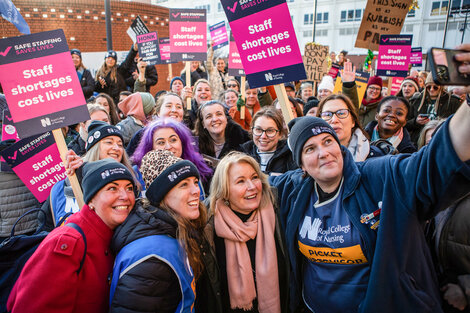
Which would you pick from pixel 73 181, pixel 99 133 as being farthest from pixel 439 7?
pixel 73 181

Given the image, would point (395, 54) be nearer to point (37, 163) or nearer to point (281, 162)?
point (281, 162)

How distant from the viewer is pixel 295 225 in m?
2.00

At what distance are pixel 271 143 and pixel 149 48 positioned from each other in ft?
18.7

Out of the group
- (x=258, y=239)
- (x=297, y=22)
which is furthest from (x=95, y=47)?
(x=297, y=22)

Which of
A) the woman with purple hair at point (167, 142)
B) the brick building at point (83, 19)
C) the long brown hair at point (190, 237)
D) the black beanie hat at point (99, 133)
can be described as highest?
the brick building at point (83, 19)

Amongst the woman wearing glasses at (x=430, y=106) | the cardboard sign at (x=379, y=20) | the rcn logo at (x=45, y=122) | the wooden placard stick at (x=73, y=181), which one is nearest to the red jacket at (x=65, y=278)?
the wooden placard stick at (x=73, y=181)

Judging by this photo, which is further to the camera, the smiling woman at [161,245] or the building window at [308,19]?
the building window at [308,19]

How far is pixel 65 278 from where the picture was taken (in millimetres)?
1446

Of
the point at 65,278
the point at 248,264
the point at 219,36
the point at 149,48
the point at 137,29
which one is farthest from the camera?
the point at 219,36

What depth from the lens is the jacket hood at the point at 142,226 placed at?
5.52 ft

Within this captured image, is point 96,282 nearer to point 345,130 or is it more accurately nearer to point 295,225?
point 295,225

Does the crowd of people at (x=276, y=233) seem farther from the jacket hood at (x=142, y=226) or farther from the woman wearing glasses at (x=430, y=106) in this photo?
the woman wearing glasses at (x=430, y=106)

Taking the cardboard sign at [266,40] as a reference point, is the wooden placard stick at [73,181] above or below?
below

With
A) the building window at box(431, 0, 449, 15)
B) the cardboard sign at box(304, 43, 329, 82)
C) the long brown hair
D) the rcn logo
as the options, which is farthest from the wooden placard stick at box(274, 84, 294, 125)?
the building window at box(431, 0, 449, 15)
